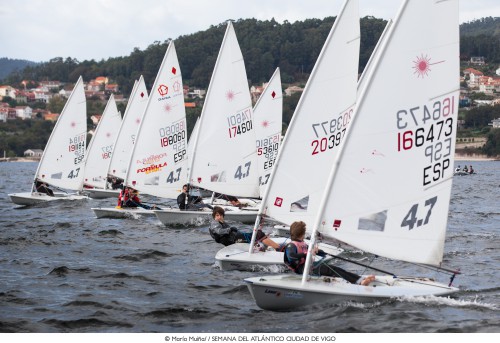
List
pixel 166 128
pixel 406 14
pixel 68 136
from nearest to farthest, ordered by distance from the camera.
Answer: pixel 406 14, pixel 166 128, pixel 68 136

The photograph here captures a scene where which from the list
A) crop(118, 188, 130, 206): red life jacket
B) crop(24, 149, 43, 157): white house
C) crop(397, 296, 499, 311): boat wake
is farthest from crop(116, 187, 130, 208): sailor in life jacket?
crop(24, 149, 43, 157): white house

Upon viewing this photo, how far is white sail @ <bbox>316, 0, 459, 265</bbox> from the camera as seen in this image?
12250 mm

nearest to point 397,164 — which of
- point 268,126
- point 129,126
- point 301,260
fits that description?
point 301,260

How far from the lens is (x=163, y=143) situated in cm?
2747

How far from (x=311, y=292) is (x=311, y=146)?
490 cm

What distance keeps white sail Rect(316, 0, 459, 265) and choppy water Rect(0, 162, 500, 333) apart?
1070 millimetres

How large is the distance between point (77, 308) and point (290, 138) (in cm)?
557

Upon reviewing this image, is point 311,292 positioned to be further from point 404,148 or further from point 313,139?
point 313,139

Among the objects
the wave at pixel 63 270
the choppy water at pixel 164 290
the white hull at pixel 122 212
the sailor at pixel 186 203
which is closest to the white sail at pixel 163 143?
the white hull at pixel 122 212

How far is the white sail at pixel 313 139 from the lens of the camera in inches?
650

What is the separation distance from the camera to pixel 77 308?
523 inches

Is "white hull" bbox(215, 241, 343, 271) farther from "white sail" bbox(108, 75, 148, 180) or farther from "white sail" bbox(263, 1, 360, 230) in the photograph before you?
"white sail" bbox(108, 75, 148, 180)

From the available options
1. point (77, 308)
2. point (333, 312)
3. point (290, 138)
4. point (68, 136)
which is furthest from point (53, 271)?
point (68, 136)
